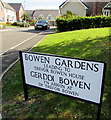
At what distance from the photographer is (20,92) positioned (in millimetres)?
3729

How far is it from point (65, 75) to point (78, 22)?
54.3ft

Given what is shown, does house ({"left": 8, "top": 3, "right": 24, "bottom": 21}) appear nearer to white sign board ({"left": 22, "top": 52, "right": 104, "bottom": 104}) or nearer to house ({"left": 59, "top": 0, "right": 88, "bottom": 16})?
house ({"left": 59, "top": 0, "right": 88, "bottom": 16})

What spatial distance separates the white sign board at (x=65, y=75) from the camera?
95.1 inches

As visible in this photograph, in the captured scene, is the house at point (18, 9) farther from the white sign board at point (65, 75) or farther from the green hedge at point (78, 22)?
the white sign board at point (65, 75)

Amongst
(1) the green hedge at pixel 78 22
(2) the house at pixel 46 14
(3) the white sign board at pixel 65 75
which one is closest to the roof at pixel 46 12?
(2) the house at pixel 46 14

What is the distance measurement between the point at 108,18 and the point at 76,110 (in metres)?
18.8

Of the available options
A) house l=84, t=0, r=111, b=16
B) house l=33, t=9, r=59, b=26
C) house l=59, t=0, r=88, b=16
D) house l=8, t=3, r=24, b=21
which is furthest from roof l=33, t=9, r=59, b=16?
house l=59, t=0, r=88, b=16

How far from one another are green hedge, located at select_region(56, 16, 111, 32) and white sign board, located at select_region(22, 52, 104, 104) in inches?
616

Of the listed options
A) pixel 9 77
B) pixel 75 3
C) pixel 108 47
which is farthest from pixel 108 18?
pixel 9 77

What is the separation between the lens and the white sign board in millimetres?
2416

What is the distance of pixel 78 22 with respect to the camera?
18203mm

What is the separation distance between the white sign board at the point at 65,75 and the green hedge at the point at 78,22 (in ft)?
51.4

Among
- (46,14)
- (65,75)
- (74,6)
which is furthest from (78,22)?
(46,14)

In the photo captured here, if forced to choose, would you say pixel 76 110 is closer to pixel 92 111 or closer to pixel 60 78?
pixel 92 111
